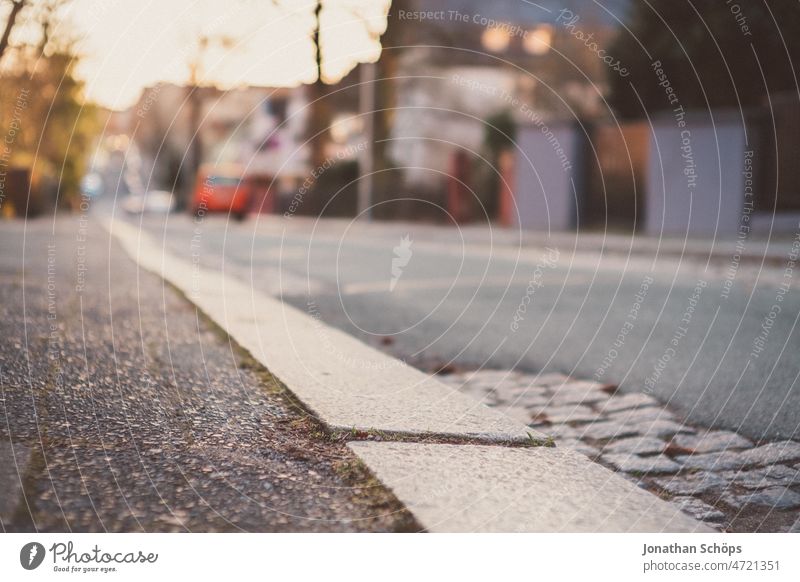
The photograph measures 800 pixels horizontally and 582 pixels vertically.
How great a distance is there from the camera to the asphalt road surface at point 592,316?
13.6ft

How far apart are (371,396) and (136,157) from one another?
267ft

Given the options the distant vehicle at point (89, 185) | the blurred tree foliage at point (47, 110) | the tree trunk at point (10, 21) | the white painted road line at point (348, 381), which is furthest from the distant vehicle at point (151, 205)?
the white painted road line at point (348, 381)

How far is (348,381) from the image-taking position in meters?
3.40

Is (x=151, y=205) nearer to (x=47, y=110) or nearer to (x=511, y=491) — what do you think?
(x=47, y=110)

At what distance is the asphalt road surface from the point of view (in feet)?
13.6

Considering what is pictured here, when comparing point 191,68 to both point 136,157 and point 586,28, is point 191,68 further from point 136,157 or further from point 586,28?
point 136,157

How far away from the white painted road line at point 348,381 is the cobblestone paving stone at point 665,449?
53 centimetres
